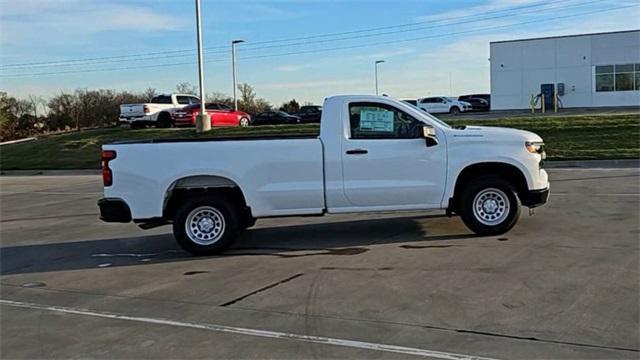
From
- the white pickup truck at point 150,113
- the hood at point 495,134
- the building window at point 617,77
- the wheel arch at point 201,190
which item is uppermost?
the building window at point 617,77

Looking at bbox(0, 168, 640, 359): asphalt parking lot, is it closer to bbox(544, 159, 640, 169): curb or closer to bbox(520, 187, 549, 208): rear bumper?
bbox(520, 187, 549, 208): rear bumper

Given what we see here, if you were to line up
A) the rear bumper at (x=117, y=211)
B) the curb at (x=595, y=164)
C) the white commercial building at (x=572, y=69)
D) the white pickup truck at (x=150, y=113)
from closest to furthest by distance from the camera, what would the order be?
the rear bumper at (x=117, y=211) < the curb at (x=595, y=164) < the white pickup truck at (x=150, y=113) < the white commercial building at (x=572, y=69)

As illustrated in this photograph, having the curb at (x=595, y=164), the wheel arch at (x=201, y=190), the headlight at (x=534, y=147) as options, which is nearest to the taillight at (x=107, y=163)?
the wheel arch at (x=201, y=190)

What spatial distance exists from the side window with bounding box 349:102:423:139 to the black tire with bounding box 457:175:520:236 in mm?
1095

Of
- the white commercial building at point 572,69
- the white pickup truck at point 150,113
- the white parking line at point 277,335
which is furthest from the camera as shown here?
the white commercial building at point 572,69

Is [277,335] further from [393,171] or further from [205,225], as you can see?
[393,171]

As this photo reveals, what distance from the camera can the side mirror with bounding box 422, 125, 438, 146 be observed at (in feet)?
28.6

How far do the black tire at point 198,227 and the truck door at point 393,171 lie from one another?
160 centimetres

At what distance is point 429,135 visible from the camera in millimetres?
8750

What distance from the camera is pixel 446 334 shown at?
16.9 ft

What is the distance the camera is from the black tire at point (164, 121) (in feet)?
122

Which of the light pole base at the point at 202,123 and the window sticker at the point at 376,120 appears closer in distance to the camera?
the window sticker at the point at 376,120

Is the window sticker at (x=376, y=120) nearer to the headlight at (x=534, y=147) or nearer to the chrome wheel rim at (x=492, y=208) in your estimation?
the chrome wheel rim at (x=492, y=208)

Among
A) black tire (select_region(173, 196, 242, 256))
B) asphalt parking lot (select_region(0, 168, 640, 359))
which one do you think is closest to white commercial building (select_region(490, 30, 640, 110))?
asphalt parking lot (select_region(0, 168, 640, 359))
